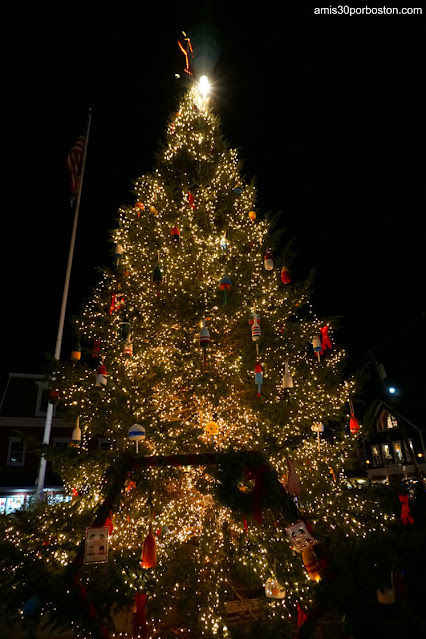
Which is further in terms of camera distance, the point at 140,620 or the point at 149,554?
the point at 149,554

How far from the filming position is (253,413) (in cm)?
700

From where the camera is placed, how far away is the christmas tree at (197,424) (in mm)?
4367

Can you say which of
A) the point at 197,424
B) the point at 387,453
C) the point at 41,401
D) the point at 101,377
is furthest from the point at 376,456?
the point at 101,377

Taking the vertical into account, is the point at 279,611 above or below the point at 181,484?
below

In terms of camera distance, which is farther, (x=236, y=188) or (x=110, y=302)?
(x=236, y=188)

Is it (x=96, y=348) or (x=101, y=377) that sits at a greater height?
(x=96, y=348)

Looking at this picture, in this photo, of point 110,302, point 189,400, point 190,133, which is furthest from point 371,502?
point 190,133

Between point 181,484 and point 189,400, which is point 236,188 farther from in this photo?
point 181,484

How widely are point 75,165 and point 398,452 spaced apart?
1214 inches

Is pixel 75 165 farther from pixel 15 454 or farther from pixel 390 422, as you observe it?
pixel 390 422

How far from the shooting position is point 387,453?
104 feet

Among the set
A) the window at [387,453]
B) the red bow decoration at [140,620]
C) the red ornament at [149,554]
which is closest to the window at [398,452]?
the window at [387,453]

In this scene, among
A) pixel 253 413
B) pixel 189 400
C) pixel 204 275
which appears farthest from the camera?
pixel 204 275

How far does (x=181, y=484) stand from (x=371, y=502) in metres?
3.41
